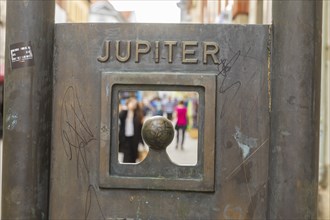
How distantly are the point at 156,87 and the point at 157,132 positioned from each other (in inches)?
7.8

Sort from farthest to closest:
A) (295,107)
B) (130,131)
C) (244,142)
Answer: (130,131)
(244,142)
(295,107)

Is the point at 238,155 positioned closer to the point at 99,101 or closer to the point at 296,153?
the point at 296,153

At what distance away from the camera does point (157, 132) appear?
6.70 feet

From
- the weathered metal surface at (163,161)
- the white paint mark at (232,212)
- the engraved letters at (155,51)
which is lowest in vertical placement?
the white paint mark at (232,212)

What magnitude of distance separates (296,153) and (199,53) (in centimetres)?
59

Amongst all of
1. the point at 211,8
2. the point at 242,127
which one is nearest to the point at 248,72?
the point at 242,127

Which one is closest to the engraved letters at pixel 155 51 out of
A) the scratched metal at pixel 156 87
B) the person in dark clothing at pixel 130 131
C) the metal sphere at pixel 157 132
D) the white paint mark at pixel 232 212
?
the scratched metal at pixel 156 87

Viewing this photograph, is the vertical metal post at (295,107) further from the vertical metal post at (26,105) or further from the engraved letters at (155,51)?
the vertical metal post at (26,105)

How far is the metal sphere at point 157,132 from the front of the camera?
6.71 ft

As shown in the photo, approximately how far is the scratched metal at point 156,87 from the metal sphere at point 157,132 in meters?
0.16

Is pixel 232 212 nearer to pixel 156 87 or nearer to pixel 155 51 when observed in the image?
pixel 156 87

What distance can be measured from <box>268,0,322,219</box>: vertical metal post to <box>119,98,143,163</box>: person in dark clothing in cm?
567

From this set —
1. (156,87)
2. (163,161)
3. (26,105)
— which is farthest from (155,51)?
(26,105)

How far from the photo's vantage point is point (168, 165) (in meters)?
2.08
